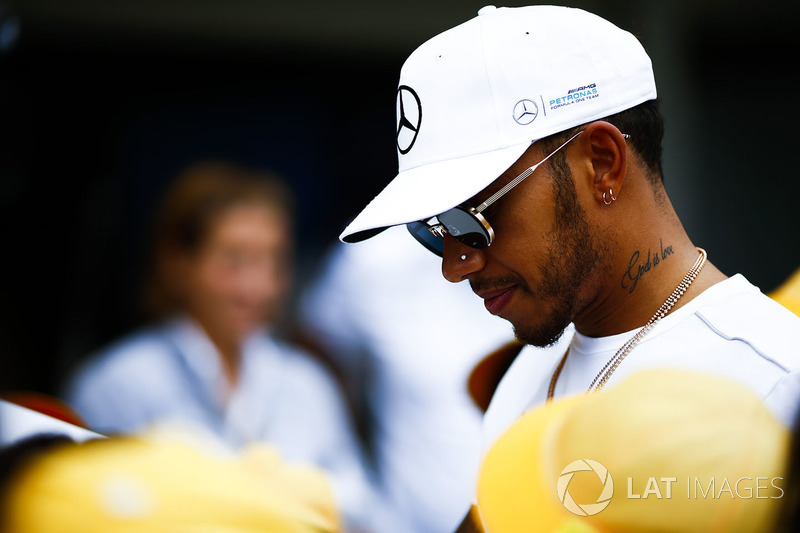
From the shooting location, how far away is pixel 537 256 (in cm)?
151

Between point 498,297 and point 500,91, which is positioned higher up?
point 500,91

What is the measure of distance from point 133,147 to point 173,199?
208 cm

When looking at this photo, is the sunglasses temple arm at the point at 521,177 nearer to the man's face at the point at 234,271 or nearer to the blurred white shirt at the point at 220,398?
the blurred white shirt at the point at 220,398

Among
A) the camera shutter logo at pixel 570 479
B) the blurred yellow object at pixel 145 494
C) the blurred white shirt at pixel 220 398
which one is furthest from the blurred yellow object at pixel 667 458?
the blurred white shirt at pixel 220 398

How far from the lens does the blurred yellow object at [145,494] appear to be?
998mm

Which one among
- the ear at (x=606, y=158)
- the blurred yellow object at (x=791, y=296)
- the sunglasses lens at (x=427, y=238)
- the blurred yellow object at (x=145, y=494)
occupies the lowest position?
the blurred yellow object at (x=791, y=296)

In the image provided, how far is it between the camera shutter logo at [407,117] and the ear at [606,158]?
0.29 m

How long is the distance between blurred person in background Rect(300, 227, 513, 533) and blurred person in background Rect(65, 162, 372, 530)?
0.58ft

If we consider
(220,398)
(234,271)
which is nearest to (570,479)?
(220,398)

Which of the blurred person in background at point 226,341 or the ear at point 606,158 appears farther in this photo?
the blurred person in background at point 226,341

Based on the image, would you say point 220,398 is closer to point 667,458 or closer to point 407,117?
point 407,117

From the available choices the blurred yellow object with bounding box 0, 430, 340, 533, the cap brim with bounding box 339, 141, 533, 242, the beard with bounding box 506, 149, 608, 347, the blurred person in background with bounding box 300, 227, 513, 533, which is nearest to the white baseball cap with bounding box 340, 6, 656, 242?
the cap brim with bounding box 339, 141, 533, 242

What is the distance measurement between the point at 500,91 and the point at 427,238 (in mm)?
372

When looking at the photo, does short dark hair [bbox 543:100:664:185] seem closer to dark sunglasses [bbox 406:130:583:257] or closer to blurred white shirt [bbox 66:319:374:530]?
dark sunglasses [bbox 406:130:583:257]
